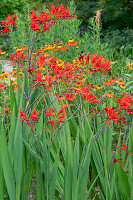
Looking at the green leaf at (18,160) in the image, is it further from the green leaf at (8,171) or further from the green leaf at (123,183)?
the green leaf at (123,183)

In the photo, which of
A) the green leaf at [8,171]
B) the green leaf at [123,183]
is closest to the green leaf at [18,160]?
the green leaf at [8,171]

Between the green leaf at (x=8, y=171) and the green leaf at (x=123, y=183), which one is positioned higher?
the green leaf at (x=8, y=171)

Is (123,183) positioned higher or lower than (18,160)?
lower

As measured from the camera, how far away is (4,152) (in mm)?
1412

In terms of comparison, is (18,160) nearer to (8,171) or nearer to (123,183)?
(8,171)

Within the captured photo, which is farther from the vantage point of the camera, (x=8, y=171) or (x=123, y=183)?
(x=123, y=183)

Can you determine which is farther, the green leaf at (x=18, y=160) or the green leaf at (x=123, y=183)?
the green leaf at (x=123, y=183)

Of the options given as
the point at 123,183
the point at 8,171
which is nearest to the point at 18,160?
the point at 8,171

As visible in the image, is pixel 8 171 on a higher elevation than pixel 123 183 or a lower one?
higher

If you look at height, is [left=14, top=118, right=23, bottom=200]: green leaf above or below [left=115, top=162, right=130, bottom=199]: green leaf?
above

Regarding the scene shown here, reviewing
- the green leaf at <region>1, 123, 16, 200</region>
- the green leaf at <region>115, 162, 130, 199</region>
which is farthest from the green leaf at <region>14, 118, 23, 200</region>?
the green leaf at <region>115, 162, 130, 199</region>

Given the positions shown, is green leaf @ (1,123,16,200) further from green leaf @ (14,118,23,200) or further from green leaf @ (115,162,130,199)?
green leaf @ (115,162,130,199)

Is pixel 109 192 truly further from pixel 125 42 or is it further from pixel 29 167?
pixel 125 42

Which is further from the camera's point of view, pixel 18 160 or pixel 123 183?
pixel 123 183
